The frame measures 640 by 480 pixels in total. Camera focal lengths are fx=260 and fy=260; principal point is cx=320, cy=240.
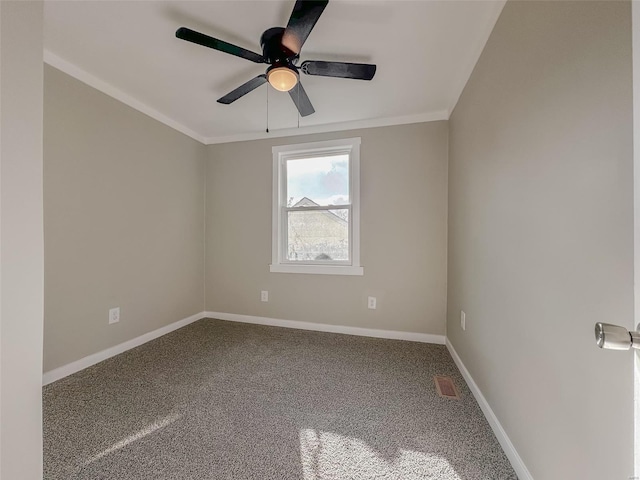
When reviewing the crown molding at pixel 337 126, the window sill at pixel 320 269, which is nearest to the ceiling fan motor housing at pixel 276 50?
the crown molding at pixel 337 126

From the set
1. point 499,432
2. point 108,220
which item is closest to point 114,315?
point 108,220

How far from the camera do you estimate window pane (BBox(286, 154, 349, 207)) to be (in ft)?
9.61

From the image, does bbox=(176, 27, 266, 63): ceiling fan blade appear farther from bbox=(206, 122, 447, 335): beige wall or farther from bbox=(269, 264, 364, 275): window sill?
bbox=(269, 264, 364, 275): window sill

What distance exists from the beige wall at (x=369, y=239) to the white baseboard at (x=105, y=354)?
Answer: 0.59 meters

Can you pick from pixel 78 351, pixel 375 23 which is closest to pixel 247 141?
pixel 375 23

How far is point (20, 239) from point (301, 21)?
1.38m

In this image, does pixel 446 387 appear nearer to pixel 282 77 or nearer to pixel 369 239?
pixel 369 239

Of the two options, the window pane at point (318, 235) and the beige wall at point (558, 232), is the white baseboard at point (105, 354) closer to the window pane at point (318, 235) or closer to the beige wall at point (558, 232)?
the window pane at point (318, 235)

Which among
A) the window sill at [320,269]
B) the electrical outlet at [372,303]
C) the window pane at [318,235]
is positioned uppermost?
the window pane at [318,235]

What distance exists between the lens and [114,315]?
2.28 meters

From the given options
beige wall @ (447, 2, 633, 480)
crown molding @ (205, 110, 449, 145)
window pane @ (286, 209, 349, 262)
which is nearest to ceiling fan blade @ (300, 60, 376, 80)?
beige wall @ (447, 2, 633, 480)

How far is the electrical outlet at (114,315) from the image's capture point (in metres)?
2.25

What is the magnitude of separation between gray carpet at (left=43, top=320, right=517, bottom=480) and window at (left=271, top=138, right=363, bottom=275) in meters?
1.03

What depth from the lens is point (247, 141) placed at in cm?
317
